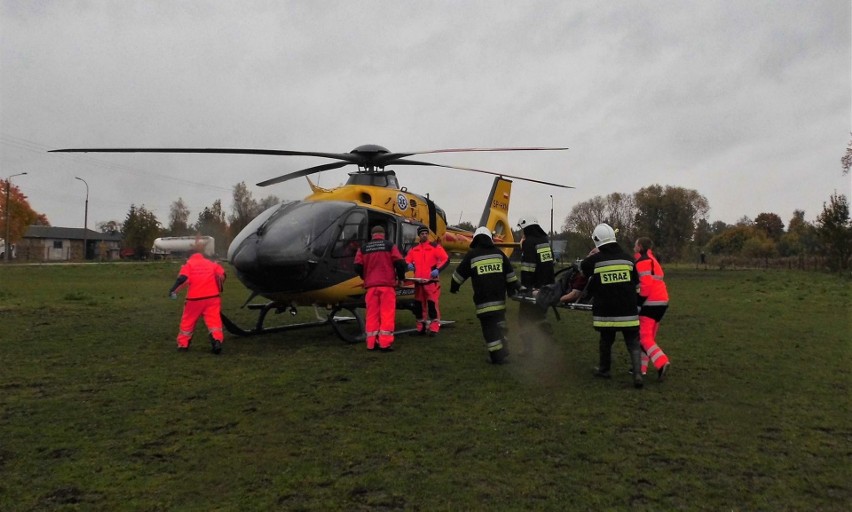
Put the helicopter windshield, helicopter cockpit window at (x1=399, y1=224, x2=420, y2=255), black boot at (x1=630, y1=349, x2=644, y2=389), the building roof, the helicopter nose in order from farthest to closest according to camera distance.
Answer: the building roof, helicopter cockpit window at (x1=399, y1=224, x2=420, y2=255), the helicopter windshield, the helicopter nose, black boot at (x1=630, y1=349, x2=644, y2=389)

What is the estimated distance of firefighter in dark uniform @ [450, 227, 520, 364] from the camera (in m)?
6.82

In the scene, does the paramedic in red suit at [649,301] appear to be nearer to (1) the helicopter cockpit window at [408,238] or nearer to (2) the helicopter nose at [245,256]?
(1) the helicopter cockpit window at [408,238]

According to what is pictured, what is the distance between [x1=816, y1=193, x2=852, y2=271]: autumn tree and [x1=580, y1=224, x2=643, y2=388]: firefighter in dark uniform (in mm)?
37532

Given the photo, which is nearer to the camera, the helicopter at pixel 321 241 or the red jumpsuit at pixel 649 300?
the red jumpsuit at pixel 649 300

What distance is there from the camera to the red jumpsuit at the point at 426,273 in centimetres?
921

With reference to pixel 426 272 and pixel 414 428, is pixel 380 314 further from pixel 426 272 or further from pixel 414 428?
pixel 414 428

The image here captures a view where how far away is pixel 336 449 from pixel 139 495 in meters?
1.27

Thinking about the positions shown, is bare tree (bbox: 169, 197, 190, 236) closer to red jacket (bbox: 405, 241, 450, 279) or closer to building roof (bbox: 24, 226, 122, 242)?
building roof (bbox: 24, 226, 122, 242)

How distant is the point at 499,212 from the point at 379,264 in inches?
325

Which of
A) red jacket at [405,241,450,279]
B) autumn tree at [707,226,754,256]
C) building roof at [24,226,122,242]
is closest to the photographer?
red jacket at [405,241,450,279]

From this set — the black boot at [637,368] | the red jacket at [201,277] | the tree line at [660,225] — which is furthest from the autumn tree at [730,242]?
the red jacket at [201,277]

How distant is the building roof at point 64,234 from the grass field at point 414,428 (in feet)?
275

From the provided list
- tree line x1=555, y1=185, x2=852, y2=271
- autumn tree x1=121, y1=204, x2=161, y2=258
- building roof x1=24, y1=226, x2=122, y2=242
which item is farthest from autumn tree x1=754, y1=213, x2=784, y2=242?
building roof x1=24, y1=226, x2=122, y2=242

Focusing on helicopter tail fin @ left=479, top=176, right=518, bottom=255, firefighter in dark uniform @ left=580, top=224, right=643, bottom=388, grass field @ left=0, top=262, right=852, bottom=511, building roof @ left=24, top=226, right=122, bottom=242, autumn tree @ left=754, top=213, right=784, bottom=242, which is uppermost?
autumn tree @ left=754, top=213, right=784, bottom=242
